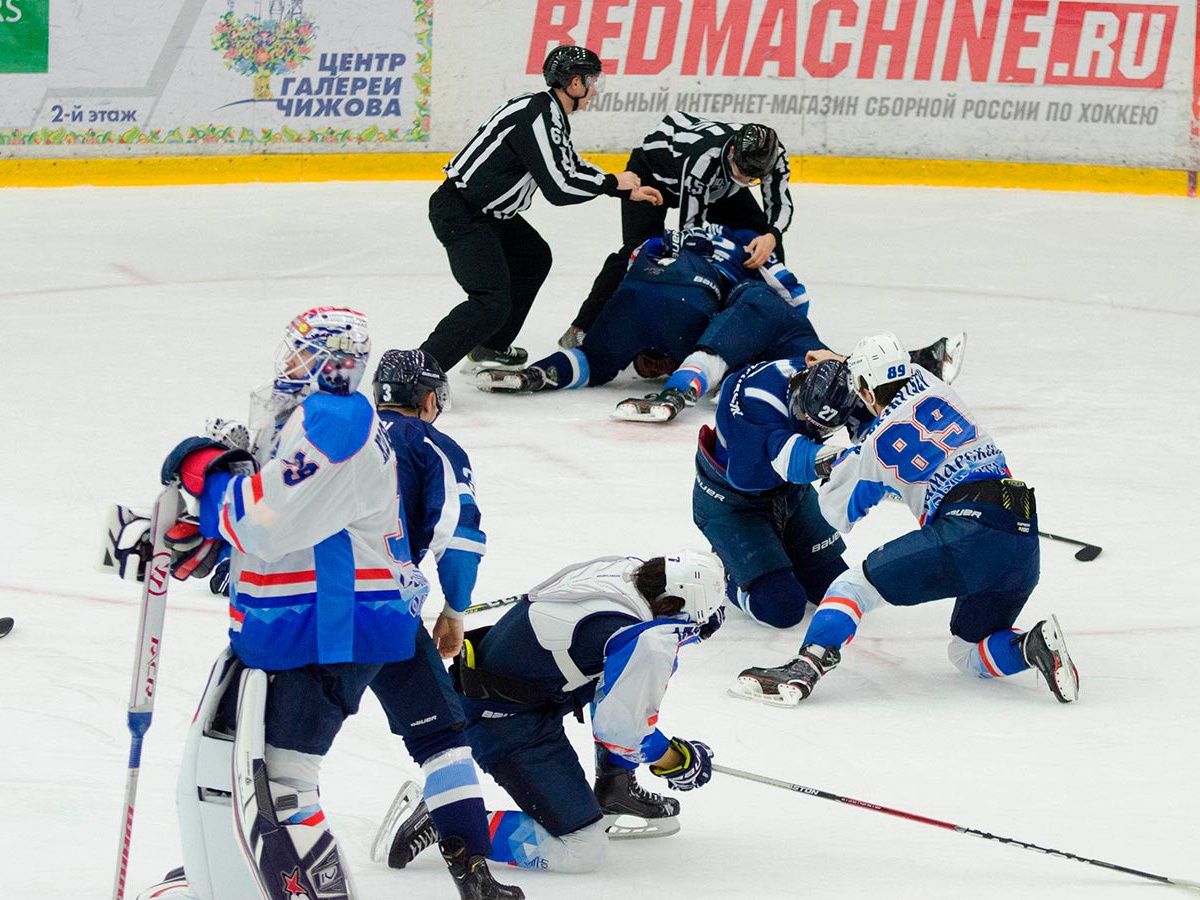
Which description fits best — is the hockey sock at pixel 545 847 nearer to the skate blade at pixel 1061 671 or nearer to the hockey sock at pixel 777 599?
the skate blade at pixel 1061 671

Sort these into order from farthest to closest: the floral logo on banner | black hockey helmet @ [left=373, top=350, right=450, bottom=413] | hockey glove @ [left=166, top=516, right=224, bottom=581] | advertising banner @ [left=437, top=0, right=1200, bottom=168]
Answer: advertising banner @ [left=437, top=0, right=1200, bottom=168] → the floral logo on banner → black hockey helmet @ [left=373, top=350, right=450, bottom=413] → hockey glove @ [left=166, top=516, right=224, bottom=581]

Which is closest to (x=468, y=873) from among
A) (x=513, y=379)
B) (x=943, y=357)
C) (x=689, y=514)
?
(x=689, y=514)

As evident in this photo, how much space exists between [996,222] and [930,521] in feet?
19.8

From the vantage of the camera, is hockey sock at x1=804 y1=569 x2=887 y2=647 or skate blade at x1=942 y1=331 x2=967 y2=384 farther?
skate blade at x1=942 y1=331 x2=967 y2=384

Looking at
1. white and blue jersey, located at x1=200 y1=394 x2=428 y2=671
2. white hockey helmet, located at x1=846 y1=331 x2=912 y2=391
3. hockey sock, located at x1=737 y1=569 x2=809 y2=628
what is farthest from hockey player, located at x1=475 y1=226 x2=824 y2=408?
white and blue jersey, located at x1=200 y1=394 x2=428 y2=671

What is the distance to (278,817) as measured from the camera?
2.81 meters

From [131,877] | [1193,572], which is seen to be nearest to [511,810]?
[131,877]

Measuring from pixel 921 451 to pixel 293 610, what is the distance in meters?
2.01

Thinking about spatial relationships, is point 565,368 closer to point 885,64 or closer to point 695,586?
point 695,586

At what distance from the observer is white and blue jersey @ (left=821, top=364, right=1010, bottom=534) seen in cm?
438

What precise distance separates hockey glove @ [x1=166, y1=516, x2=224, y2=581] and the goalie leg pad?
19 centimetres

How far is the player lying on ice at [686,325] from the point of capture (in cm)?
688

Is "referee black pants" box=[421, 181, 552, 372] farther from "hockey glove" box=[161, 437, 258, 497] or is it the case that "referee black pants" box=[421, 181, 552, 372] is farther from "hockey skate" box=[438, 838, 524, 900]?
"hockey glove" box=[161, 437, 258, 497]

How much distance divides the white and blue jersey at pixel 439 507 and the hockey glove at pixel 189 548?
54 centimetres
